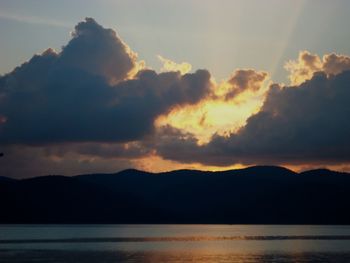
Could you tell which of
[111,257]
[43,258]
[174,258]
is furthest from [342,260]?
[43,258]

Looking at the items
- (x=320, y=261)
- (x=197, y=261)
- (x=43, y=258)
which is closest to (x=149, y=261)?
(x=197, y=261)

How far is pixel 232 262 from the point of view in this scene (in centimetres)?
13150

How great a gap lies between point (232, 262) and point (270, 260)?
30.7 feet

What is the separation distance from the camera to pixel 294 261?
438 ft

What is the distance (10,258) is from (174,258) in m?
35.7

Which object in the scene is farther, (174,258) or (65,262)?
(174,258)

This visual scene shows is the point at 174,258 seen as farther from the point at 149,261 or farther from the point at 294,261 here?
the point at 294,261

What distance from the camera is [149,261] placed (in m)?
135

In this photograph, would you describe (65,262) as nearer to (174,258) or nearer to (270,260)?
(174,258)

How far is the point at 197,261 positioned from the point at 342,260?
30275 mm

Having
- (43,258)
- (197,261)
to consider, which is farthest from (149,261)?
(43,258)

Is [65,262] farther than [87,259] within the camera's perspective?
No

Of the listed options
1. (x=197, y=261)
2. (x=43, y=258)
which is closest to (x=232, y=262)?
(x=197, y=261)

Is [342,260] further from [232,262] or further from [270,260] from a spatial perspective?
[232,262]
